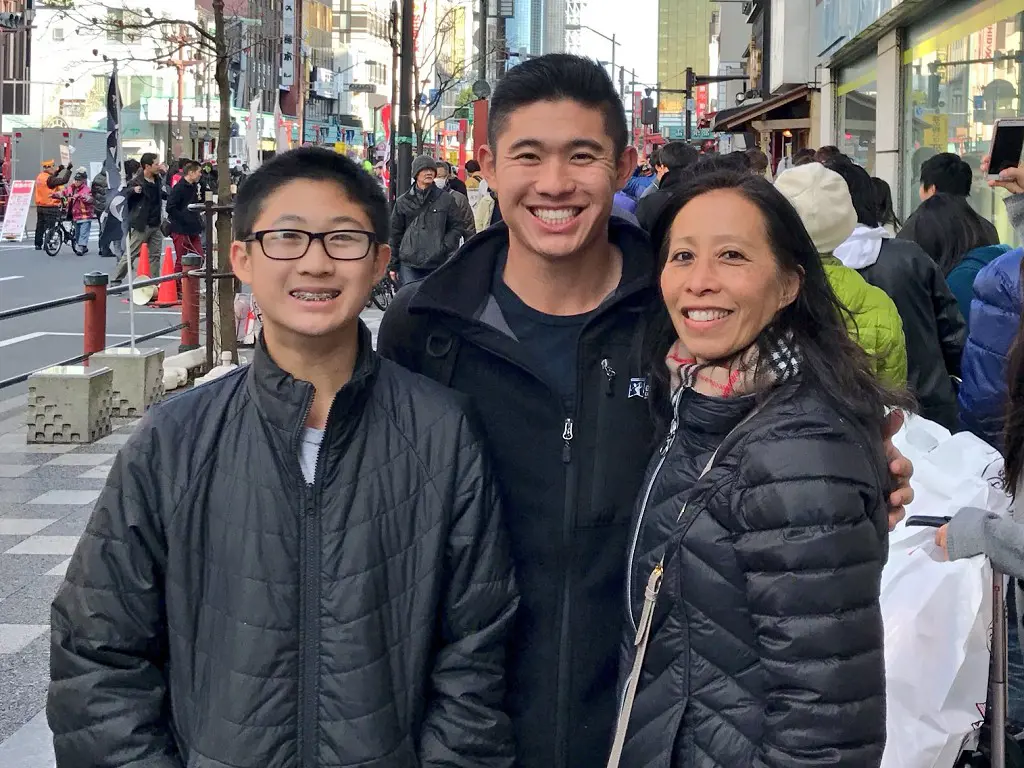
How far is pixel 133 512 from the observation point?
2266 millimetres

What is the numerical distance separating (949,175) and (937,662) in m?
4.23

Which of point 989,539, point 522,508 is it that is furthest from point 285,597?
point 989,539

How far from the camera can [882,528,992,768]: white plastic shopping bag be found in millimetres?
3365

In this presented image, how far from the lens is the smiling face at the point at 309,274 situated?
94.1 inches

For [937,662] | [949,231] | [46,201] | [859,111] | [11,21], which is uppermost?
[11,21]

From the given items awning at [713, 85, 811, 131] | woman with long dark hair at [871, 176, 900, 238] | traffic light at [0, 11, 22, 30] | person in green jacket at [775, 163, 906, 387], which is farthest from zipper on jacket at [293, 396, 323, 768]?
traffic light at [0, 11, 22, 30]

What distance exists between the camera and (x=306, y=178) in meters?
2.45

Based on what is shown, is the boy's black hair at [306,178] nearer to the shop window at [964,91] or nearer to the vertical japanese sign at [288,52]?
the shop window at [964,91]

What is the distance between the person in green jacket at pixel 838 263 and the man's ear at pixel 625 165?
6.87 feet

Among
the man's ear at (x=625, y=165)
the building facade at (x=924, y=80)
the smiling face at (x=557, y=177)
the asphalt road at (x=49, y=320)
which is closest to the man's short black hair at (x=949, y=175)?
the building facade at (x=924, y=80)

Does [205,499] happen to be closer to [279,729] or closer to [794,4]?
[279,729]

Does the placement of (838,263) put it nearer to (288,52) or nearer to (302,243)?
(302,243)

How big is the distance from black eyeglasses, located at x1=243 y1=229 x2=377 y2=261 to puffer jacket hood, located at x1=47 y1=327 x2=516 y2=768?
0.21 m

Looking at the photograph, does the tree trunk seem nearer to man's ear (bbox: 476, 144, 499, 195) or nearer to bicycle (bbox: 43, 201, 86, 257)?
man's ear (bbox: 476, 144, 499, 195)
